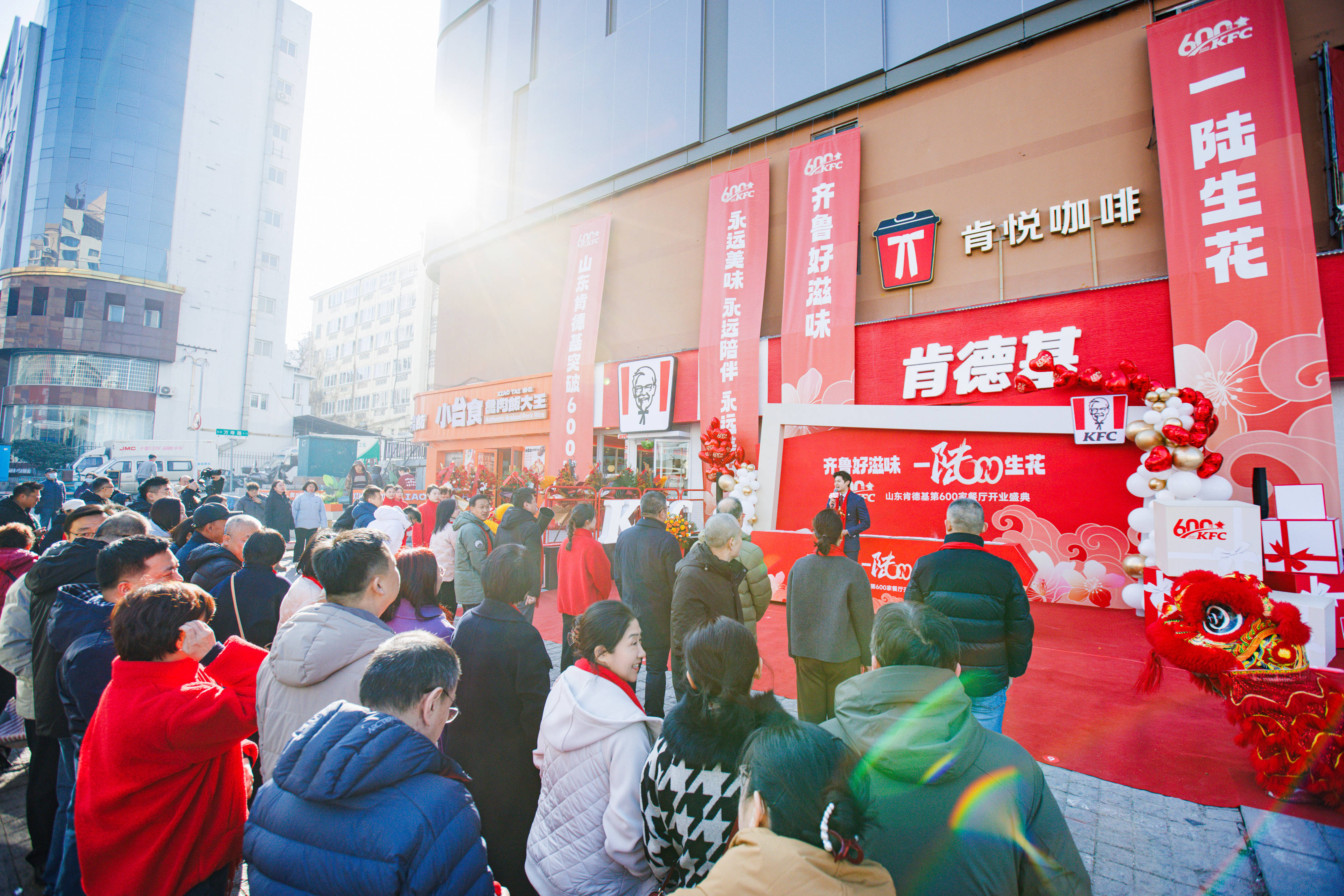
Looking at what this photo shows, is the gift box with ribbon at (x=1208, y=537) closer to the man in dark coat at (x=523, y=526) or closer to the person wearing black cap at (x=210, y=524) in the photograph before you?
the man in dark coat at (x=523, y=526)

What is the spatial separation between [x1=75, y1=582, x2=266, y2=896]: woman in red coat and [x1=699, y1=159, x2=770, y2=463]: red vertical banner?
10.0m

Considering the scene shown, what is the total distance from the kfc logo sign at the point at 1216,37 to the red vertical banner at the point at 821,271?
4.59m

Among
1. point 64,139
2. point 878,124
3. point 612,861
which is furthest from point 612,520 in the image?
point 64,139

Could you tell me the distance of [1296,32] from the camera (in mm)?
7559

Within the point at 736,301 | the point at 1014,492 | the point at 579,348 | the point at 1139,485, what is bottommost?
the point at 1014,492

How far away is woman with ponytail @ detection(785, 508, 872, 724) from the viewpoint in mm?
3387

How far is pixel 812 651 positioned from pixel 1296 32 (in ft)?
34.6

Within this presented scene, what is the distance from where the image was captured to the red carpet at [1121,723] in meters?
3.52

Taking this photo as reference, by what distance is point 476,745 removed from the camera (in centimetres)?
229

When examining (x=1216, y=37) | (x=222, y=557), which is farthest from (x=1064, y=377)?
(x=222, y=557)

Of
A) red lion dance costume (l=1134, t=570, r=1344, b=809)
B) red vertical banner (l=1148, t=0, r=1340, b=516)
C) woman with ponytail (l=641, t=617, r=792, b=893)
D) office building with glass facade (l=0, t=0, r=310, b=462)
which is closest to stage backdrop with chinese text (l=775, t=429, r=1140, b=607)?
red vertical banner (l=1148, t=0, r=1340, b=516)

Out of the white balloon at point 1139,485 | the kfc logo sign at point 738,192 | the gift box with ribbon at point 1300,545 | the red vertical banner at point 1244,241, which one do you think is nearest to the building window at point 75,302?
the kfc logo sign at point 738,192

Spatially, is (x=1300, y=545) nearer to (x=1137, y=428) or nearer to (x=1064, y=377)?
(x=1137, y=428)

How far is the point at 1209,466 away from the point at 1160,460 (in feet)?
1.32
